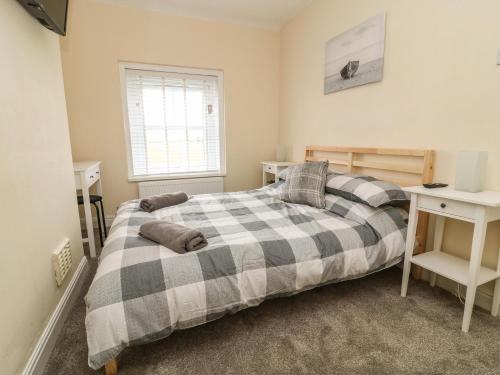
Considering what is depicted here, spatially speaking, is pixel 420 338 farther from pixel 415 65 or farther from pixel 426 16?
pixel 426 16

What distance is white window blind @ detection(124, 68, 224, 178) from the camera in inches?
130

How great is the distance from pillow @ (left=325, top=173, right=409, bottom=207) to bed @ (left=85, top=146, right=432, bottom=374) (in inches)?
2.5

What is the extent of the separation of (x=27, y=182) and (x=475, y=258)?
243cm

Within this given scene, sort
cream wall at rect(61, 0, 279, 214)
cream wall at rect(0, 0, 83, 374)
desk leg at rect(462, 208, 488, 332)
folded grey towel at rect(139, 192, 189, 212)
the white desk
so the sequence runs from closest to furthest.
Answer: cream wall at rect(0, 0, 83, 374)
desk leg at rect(462, 208, 488, 332)
folded grey towel at rect(139, 192, 189, 212)
the white desk
cream wall at rect(61, 0, 279, 214)

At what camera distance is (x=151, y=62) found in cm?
319

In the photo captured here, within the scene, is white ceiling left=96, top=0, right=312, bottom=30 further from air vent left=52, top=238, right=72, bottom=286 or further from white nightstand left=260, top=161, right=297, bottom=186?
air vent left=52, top=238, right=72, bottom=286

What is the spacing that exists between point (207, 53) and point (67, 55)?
5.18 feet

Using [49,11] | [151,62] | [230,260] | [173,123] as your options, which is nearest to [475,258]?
[230,260]

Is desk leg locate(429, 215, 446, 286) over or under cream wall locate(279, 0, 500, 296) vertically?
under

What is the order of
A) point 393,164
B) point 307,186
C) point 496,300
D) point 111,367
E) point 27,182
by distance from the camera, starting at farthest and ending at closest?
point 307,186 → point 393,164 → point 496,300 → point 27,182 → point 111,367

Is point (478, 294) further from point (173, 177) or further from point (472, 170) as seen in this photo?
point (173, 177)

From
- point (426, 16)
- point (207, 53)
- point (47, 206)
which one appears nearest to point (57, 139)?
point (47, 206)

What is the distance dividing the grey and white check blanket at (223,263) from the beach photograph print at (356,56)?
4.03 feet

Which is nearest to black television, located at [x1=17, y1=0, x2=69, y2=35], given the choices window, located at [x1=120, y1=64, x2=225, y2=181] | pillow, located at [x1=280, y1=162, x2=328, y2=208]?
window, located at [x1=120, y1=64, x2=225, y2=181]
